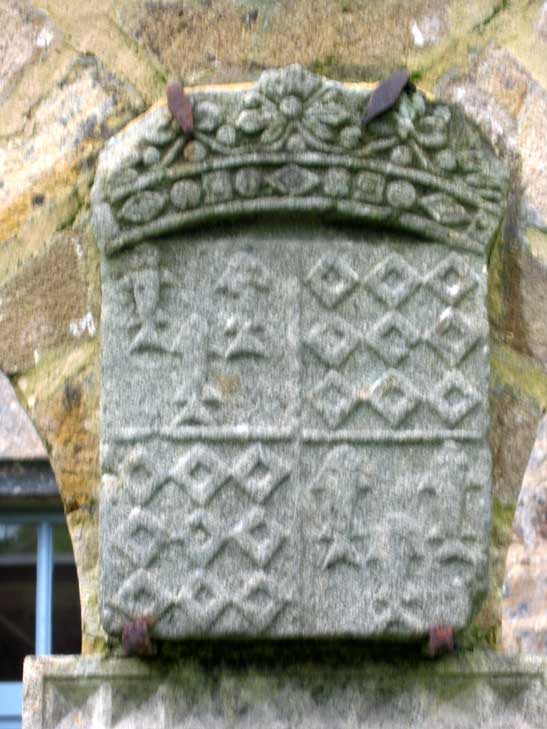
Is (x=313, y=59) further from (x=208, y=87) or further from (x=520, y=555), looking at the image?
(x=520, y=555)

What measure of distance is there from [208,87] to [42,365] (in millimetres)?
337

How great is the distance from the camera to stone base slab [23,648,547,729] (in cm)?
160

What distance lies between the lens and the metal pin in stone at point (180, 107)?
5.23 ft

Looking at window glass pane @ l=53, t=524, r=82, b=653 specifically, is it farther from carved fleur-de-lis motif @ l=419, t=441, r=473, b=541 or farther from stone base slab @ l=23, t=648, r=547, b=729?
carved fleur-de-lis motif @ l=419, t=441, r=473, b=541

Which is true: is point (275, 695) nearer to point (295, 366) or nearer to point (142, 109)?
point (295, 366)

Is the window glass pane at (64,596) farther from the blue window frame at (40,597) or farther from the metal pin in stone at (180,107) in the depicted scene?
the metal pin in stone at (180,107)

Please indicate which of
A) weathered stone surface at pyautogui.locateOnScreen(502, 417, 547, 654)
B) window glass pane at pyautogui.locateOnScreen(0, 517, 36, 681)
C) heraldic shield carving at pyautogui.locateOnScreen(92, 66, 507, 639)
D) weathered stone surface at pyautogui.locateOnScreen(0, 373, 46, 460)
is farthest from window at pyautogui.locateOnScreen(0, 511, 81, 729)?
heraldic shield carving at pyautogui.locateOnScreen(92, 66, 507, 639)

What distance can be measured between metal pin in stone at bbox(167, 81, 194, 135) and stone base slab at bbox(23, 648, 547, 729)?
54 cm

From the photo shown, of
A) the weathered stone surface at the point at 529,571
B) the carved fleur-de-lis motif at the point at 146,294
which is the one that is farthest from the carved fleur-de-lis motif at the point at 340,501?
the weathered stone surface at the point at 529,571

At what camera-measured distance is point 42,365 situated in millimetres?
1678

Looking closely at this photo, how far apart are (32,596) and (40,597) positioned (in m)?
0.04

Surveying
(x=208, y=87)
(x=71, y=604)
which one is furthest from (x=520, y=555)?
(x=208, y=87)

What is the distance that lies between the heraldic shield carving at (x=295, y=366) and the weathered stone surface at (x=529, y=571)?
65.9 inches

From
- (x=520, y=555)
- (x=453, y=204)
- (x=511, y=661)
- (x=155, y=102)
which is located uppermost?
(x=155, y=102)
